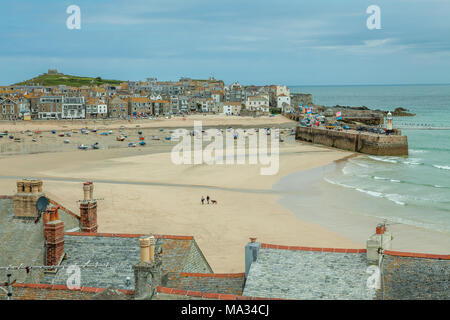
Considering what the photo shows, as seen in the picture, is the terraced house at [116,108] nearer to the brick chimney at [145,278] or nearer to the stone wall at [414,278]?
the stone wall at [414,278]

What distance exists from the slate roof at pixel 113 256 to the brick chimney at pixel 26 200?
3.48 ft

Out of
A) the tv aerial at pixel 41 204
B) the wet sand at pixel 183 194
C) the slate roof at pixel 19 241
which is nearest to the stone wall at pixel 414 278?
the slate roof at pixel 19 241

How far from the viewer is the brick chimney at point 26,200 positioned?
37.1 feet

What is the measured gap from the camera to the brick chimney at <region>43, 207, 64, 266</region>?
34.3ft

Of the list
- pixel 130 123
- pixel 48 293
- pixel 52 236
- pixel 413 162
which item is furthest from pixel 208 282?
pixel 130 123

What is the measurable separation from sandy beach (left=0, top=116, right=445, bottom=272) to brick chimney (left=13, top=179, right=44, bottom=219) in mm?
7930

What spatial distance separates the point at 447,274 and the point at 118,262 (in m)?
6.43

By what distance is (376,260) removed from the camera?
9.34 meters

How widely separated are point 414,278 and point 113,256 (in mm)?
6037

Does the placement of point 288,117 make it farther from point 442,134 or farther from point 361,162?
point 361,162

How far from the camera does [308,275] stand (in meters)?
9.32

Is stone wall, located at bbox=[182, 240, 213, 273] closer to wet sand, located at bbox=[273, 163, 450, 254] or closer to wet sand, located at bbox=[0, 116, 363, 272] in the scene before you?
wet sand, located at bbox=[0, 116, 363, 272]

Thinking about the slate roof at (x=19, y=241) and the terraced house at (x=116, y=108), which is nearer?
the slate roof at (x=19, y=241)

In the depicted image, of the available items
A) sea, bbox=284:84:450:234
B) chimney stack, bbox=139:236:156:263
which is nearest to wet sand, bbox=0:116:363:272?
sea, bbox=284:84:450:234
